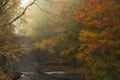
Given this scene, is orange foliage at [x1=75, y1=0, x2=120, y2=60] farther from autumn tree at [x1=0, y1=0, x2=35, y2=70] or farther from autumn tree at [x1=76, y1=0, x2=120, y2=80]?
autumn tree at [x1=0, y1=0, x2=35, y2=70]

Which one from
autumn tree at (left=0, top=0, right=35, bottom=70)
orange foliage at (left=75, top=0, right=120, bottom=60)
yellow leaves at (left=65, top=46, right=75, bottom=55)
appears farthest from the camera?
yellow leaves at (left=65, top=46, right=75, bottom=55)

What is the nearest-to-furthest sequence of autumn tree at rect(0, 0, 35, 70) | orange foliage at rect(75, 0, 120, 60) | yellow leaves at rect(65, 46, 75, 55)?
autumn tree at rect(0, 0, 35, 70), orange foliage at rect(75, 0, 120, 60), yellow leaves at rect(65, 46, 75, 55)

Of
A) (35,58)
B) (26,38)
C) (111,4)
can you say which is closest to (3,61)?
(111,4)

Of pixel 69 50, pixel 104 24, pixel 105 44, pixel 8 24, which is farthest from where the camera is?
pixel 69 50

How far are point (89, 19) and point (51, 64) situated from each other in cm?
1514

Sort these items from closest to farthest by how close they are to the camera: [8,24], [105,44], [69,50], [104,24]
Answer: [8,24], [105,44], [104,24], [69,50]

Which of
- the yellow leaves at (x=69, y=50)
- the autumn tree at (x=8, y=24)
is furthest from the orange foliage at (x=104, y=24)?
the yellow leaves at (x=69, y=50)

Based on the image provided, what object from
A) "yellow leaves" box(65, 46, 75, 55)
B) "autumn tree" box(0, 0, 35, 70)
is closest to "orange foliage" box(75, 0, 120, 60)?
"autumn tree" box(0, 0, 35, 70)

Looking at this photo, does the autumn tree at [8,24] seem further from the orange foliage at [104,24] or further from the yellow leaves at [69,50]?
the yellow leaves at [69,50]

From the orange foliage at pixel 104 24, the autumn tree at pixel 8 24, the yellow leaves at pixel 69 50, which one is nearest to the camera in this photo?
the autumn tree at pixel 8 24

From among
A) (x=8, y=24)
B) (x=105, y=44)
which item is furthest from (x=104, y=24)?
(x=8, y=24)

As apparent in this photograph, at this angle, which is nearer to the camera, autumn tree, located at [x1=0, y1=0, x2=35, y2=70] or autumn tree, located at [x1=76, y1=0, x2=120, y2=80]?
autumn tree, located at [x1=0, y1=0, x2=35, y2=70]

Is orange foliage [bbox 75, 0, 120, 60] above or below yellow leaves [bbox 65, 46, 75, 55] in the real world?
above

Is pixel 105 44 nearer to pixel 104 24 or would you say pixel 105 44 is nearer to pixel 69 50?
pixel 104 24
